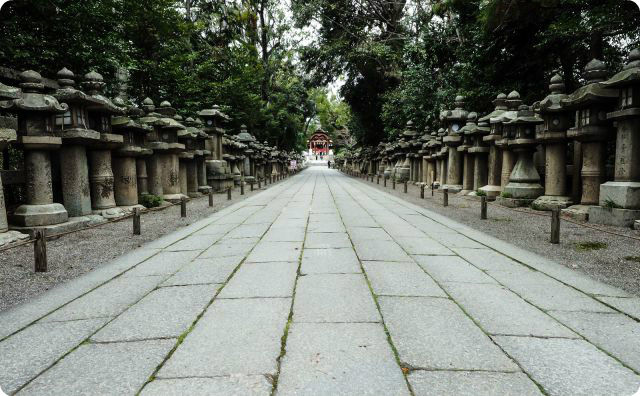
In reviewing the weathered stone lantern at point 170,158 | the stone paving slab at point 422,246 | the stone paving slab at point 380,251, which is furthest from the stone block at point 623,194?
the weathered stone lantern at point 170,158

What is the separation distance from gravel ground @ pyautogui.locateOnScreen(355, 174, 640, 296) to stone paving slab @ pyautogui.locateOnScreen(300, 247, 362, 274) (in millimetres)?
2283

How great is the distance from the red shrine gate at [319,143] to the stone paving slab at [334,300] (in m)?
78.1

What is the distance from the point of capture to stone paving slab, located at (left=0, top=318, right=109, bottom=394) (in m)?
1.86

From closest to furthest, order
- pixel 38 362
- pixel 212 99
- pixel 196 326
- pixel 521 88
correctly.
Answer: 1. pixel 38 362
2. pixel 196 326
3. pixel 521 88
4. pixel 212 99

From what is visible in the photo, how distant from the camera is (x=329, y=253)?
4.32 metres

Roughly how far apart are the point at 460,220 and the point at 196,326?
19.9 feet

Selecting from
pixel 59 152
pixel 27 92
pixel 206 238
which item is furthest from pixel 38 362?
pixel 59 152

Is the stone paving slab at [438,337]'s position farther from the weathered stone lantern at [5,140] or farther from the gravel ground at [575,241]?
the weathered stone lantern at [5,140]

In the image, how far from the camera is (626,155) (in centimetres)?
596

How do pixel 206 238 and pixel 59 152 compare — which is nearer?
pixel 206 238

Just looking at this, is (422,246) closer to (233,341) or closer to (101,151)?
(233,341)

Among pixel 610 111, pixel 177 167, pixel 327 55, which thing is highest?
pixel 327 55

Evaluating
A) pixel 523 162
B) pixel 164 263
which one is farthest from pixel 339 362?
pixel 523 162

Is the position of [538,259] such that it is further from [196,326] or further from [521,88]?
[521,88]
